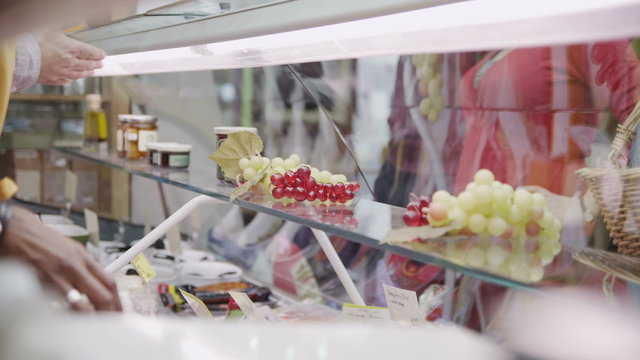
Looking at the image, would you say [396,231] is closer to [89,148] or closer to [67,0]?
[67,0]

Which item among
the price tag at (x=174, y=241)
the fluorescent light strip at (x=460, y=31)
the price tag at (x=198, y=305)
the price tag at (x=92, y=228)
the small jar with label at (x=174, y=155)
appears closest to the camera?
the fluorescent light strip at (x=460, y=31)

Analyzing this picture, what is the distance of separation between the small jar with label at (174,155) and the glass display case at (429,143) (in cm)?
3

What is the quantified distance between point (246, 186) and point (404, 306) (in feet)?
1.28

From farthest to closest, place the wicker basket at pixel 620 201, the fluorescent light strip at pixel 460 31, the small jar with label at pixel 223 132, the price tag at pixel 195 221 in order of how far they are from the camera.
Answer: the price tag at pixel 195 221, the small jar with label at pixel 223 132, the wicker basket at pixel 620 201, the fluorescent light strip at pixel 460 31

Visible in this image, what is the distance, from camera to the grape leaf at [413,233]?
3.24ft

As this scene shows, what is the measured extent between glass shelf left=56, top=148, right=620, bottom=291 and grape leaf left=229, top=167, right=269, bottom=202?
0.05 ft

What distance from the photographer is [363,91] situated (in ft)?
11.5

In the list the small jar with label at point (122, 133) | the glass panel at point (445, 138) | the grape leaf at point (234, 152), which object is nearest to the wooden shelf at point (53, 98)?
the glass panel at point (445, 138)

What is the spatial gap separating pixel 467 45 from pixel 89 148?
225 centimetres

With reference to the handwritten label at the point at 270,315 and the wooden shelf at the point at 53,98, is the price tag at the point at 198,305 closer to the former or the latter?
the handwritten label at the point at 270,315

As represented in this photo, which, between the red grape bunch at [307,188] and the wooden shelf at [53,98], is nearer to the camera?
the red grape bunch at [307,188]

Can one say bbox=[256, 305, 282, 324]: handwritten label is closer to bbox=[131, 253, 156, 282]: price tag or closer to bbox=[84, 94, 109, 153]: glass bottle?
bbox=[131, 253, 156, 282]: price tag

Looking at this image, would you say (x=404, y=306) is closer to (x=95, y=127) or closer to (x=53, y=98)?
(x=95, y=127)

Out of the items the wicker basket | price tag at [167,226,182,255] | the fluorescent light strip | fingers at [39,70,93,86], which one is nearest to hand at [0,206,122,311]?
the fluorescent light strip
